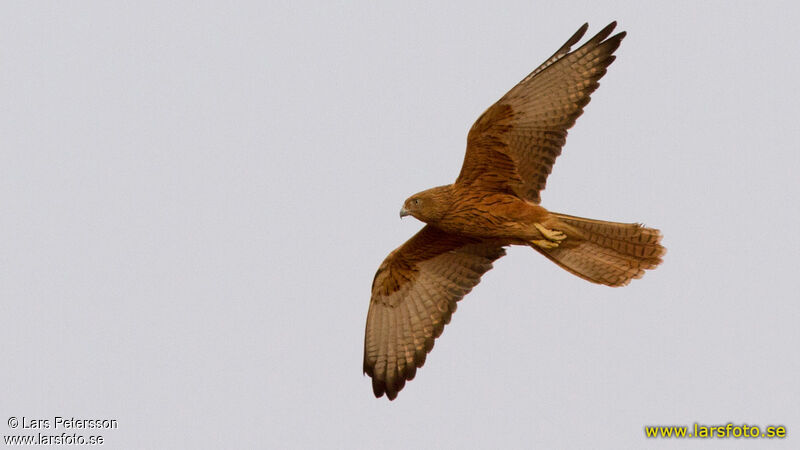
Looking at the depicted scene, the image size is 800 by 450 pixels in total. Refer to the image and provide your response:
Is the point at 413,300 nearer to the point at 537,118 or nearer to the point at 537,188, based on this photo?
the point at 537,188

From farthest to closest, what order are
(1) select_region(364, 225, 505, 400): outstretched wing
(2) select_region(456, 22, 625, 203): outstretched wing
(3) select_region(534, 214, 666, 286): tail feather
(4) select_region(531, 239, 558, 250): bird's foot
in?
(1) select_region(364, 225, 505, 400): outstretched wing < (4) select_region(531, 239, 558, 250): bird's foot < (3) select_region(534, 214, 666, 286): tail feather < (2) select_region(456, 22, 625, 203): outstretched wing

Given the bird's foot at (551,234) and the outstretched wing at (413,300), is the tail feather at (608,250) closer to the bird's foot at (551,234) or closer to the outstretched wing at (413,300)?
the bird's foot at (551,234)

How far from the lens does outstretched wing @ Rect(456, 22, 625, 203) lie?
34.3 ft

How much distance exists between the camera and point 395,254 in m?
11.5

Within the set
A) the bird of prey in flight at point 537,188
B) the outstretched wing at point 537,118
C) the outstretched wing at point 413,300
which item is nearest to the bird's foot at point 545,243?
the bird of prey in flight at point 537,188

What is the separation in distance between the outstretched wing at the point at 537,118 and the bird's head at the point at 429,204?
0.27 meters

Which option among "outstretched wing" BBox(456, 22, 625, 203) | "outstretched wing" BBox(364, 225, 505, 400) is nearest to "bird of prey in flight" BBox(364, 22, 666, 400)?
"outstretched wing" BBox(456, 22, 625, 203)

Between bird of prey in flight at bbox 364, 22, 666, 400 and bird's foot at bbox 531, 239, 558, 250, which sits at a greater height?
bird of prey in flight at bbox 364, 22, 666, 400

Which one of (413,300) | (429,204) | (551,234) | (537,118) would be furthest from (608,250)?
(413,300)

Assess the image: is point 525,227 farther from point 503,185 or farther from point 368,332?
point 368,332

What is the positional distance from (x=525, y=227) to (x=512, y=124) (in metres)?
1.08

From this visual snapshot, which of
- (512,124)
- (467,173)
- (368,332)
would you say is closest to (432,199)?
(467,173)

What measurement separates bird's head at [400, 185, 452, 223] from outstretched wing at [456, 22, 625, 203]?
0.27 metres

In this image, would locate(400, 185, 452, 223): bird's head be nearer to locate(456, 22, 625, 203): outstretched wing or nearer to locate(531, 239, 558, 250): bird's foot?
locate(456, 22, 625, 203): outstretched wing
